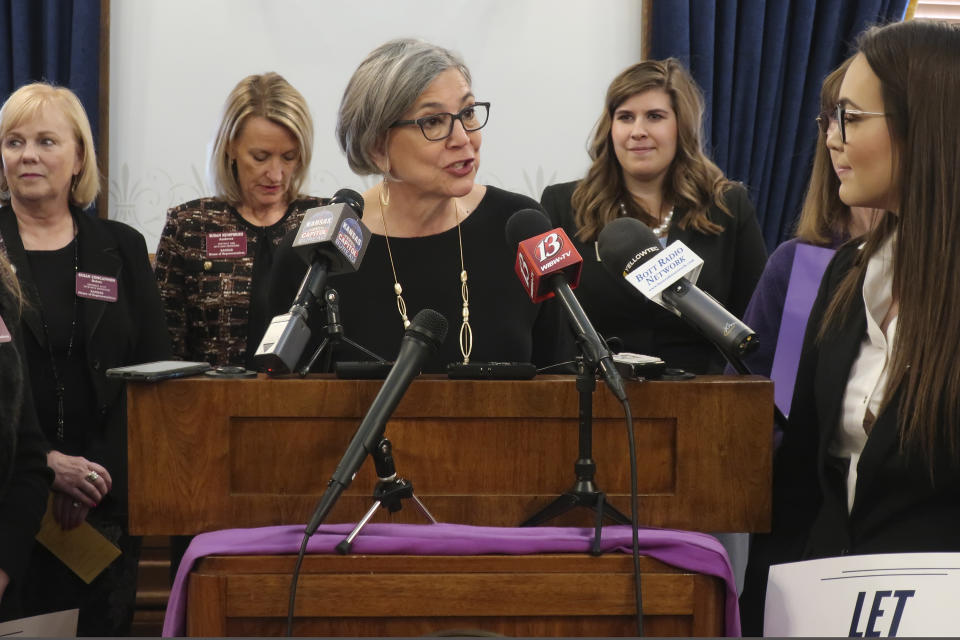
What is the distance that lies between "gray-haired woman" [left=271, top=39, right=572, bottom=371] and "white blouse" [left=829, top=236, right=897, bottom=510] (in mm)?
627

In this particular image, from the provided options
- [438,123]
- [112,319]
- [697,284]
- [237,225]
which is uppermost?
[438,123]

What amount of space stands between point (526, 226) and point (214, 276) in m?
1.64

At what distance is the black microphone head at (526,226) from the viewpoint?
157 centimetres

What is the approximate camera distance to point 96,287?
8.85ft

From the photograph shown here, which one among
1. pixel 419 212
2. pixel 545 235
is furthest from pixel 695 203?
pixel 545 235

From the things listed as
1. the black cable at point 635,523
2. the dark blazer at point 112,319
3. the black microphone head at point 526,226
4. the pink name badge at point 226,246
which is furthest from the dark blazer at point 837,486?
the pink name badge at point 226,246

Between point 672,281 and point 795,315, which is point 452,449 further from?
point 795,315

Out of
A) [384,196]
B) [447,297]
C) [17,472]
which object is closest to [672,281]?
[447,297]

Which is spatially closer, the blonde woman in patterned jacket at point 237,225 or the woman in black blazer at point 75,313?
the woman in black blazer at point 75,313

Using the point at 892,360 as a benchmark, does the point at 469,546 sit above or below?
below

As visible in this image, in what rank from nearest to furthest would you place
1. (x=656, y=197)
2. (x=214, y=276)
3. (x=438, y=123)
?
(x=438, y=123), (x=214, y=276), (x=656, y=197)

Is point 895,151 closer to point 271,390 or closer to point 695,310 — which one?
point 695,310

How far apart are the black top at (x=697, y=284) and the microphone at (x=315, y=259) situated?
1.50 m

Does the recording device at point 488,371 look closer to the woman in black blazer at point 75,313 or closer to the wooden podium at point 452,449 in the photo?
the wooden podium at point 452,449
